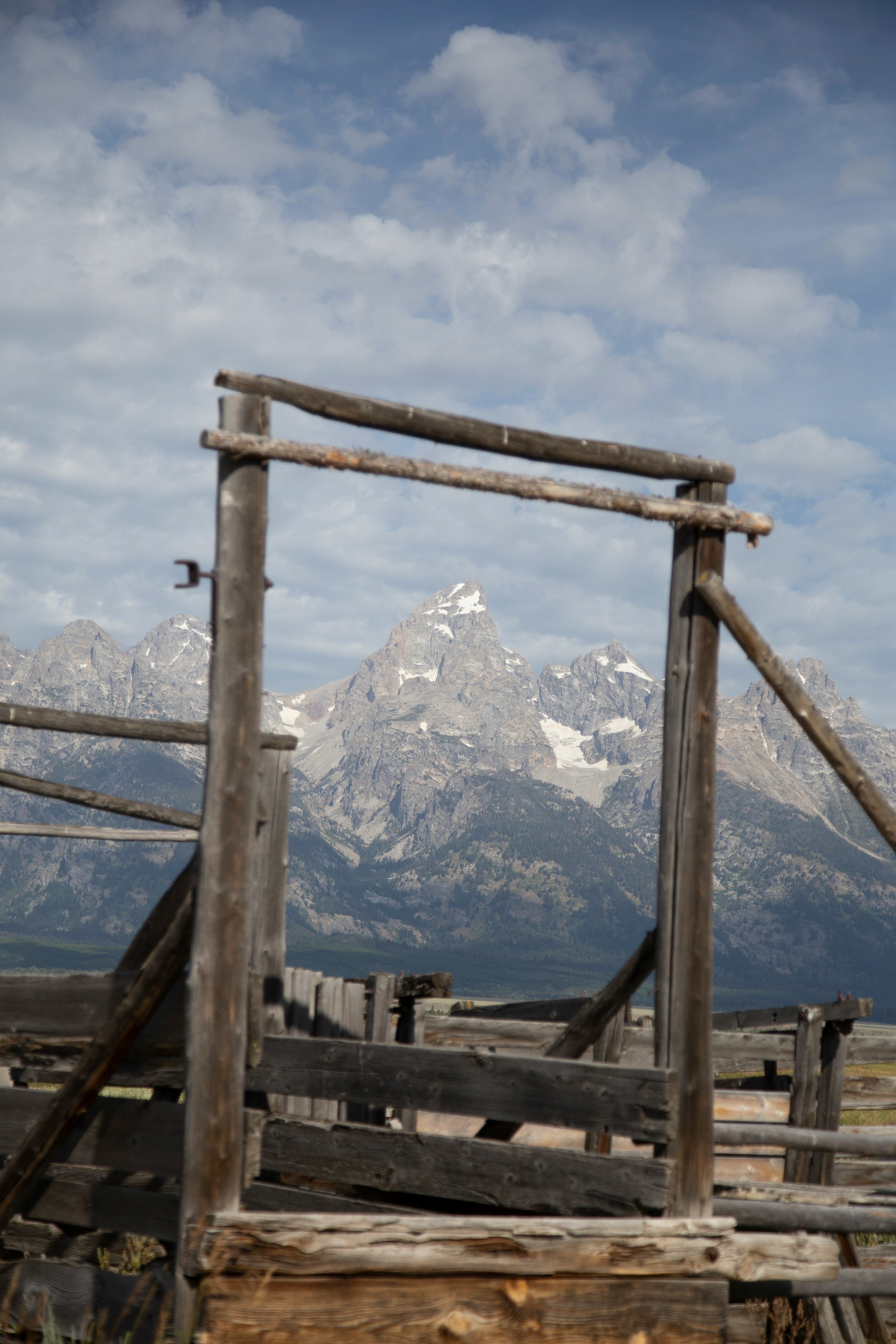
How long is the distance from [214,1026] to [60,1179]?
7.59ft

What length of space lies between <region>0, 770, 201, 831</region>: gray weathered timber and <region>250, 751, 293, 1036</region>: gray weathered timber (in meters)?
0.46

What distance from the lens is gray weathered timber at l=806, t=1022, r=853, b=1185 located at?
7.98 m

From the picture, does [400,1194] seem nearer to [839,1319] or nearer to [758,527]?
[839,1319]

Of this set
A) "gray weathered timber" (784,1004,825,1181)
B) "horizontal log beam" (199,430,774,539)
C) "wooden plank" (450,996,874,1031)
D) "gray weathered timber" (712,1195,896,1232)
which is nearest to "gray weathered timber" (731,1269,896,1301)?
"gray weathered timber" (712,1195,896,1232)

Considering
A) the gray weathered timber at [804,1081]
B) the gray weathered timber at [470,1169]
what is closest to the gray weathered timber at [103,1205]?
the gray weathered timber at [470,1169]

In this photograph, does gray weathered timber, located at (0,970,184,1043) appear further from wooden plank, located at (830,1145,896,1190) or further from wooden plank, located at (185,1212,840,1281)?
wooden plank, located at (830,1145,896,1190)

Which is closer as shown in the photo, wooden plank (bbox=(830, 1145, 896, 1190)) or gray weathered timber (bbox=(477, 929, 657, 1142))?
gray weathered timber (bbox=(477, 929, 657, 1142))

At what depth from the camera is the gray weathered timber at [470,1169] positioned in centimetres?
510

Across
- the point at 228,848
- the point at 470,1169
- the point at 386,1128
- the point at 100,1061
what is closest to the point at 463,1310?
the point at 470,1169

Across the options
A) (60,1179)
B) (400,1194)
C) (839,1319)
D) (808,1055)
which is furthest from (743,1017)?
(60,1179)

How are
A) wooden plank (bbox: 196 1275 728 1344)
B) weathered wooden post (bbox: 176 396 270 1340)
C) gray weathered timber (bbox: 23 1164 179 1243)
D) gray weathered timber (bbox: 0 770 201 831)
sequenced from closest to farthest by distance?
wooden plank (bbox: 196 1275 728 1344) < weathered wooden post (bbox: 176 396 270 1340) < gray weathered timber (bbox: 23 1164 179 1243) < gray weathered timber (bbox: 0 770 201 831)

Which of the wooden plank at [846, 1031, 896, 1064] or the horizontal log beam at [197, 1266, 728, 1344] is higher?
the wooden plank at [846, 1031, 896, 1064]

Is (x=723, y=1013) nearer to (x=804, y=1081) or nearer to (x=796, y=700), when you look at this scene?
(x=804, y=1081)

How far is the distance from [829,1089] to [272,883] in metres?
4.49
